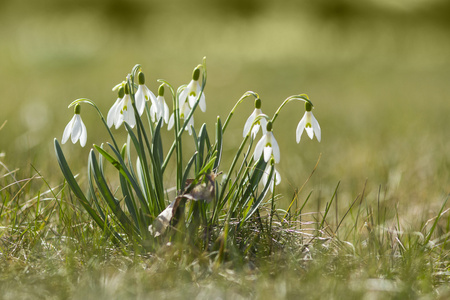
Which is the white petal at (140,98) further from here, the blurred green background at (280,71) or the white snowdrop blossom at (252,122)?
the blurred green background at (280,71)

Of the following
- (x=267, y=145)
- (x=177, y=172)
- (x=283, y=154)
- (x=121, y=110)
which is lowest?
(x=283, y=154)

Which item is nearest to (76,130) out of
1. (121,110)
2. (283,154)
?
(121,110)

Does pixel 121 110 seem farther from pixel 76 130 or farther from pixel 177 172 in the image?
pixel 177 172

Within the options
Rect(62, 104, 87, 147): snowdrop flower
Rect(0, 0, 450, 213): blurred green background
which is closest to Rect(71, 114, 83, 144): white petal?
Rect(62, 104, 87, 147): snowdrop flower

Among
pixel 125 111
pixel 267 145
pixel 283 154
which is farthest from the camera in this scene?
pixel 283 154

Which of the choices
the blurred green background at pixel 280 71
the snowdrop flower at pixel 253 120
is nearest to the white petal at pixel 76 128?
the snowdrop flower at pixel 253 120

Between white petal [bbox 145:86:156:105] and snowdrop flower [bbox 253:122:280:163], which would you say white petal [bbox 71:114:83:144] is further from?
snowdrop flower [bbox 253:122:280:163]

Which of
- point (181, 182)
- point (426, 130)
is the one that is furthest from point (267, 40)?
point (181, 182)

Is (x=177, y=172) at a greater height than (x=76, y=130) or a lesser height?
lesser
